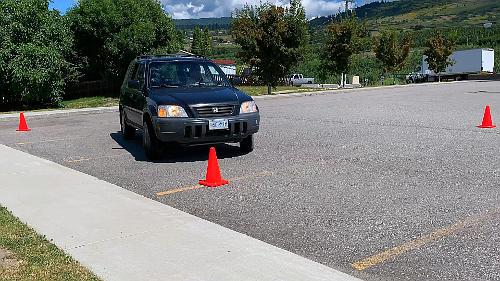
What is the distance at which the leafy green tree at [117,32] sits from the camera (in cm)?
3259

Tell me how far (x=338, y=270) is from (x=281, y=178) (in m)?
3.32

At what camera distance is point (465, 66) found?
2393 inches

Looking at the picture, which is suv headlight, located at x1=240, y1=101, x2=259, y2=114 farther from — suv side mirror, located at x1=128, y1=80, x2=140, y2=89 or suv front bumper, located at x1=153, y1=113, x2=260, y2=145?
suv side mirror, located at x1=128, y1=80, x2=140, y2=89

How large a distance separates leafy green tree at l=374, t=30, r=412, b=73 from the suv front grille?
168ft

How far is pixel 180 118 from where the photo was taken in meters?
8.40

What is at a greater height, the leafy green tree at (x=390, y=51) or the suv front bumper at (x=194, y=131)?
Answer: the leafy green tree at (x=390, y=51)

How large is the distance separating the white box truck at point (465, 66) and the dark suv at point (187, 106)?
55843mm

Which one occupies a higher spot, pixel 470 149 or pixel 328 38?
pixel 328 38

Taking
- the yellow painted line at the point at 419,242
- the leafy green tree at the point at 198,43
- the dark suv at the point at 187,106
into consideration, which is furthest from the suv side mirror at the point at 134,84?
the leafy green tree at the point at 198,43

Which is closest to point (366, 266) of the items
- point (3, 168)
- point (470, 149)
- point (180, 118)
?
point (180, 118)

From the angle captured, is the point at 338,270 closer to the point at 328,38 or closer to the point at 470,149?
the point at 470,149

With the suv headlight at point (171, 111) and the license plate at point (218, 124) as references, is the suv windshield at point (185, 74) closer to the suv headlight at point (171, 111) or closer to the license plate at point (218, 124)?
the suv headlight at point (171, 111)

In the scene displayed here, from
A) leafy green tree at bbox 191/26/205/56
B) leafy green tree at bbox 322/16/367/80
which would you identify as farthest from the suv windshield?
leafy green tree at bbox 191/26/205/56

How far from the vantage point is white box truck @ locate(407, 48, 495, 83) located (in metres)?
59.0
